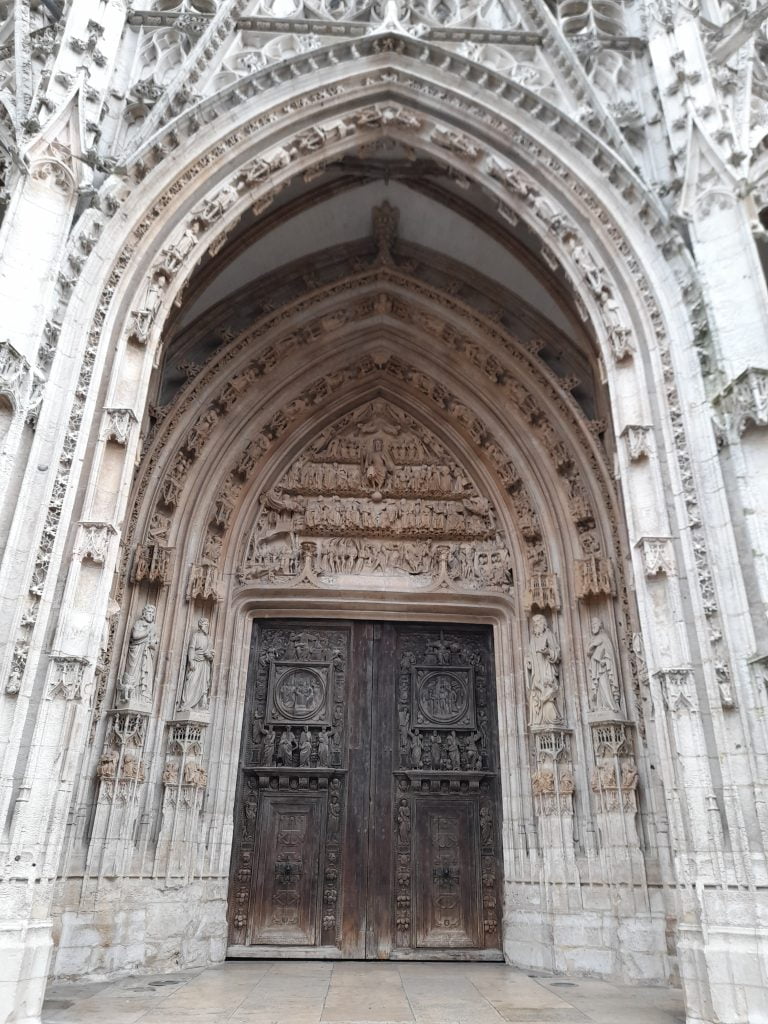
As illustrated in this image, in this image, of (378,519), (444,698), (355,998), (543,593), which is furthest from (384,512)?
(355,998)

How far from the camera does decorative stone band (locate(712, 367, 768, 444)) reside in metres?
5.54

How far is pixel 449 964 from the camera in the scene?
24.7ft

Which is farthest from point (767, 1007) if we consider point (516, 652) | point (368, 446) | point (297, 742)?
point (368, 446)

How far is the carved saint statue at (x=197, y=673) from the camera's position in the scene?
783cm

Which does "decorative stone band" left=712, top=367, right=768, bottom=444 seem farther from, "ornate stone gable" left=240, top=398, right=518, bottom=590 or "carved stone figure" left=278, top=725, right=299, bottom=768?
"carved stone figure" left=278, top=725, right=299, bottom=768

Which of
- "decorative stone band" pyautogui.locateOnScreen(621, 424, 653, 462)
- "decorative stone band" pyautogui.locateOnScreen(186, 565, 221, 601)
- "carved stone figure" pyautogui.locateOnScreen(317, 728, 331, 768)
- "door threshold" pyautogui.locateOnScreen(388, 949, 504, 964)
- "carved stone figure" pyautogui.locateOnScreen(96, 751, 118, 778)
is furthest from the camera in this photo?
"carved stone figure" pyautogui.locateOnScreen(317, 728, 331, 768)

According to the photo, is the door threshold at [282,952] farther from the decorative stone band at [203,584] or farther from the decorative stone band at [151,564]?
the decorative stone band at [151,564]

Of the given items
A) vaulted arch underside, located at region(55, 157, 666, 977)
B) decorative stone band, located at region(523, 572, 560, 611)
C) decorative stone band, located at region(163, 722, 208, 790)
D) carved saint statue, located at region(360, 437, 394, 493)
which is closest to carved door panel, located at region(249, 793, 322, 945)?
vaulted arch underside, located at region(55, 157, 666, 977)

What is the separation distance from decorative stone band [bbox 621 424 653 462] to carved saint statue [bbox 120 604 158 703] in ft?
17.0

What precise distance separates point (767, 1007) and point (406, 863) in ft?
14.1

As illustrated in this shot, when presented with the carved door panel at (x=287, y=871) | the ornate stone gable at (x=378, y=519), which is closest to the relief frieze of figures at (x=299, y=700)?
the carved door panel at (x=287, y=871)

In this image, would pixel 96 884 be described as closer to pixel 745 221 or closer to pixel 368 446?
pixel 368 446

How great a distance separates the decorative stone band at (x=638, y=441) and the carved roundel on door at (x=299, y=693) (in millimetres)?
4522

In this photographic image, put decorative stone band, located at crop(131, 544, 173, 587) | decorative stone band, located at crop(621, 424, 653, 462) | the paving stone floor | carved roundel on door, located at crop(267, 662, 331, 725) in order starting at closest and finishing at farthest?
the paving stone floor → decorative stone band, located at crop(621, 424, 653, 462) → decorative stone band, located at crop(131, 544, 173, 587) → carved roundel on door, located at crop(267, 662, 331, 725)
